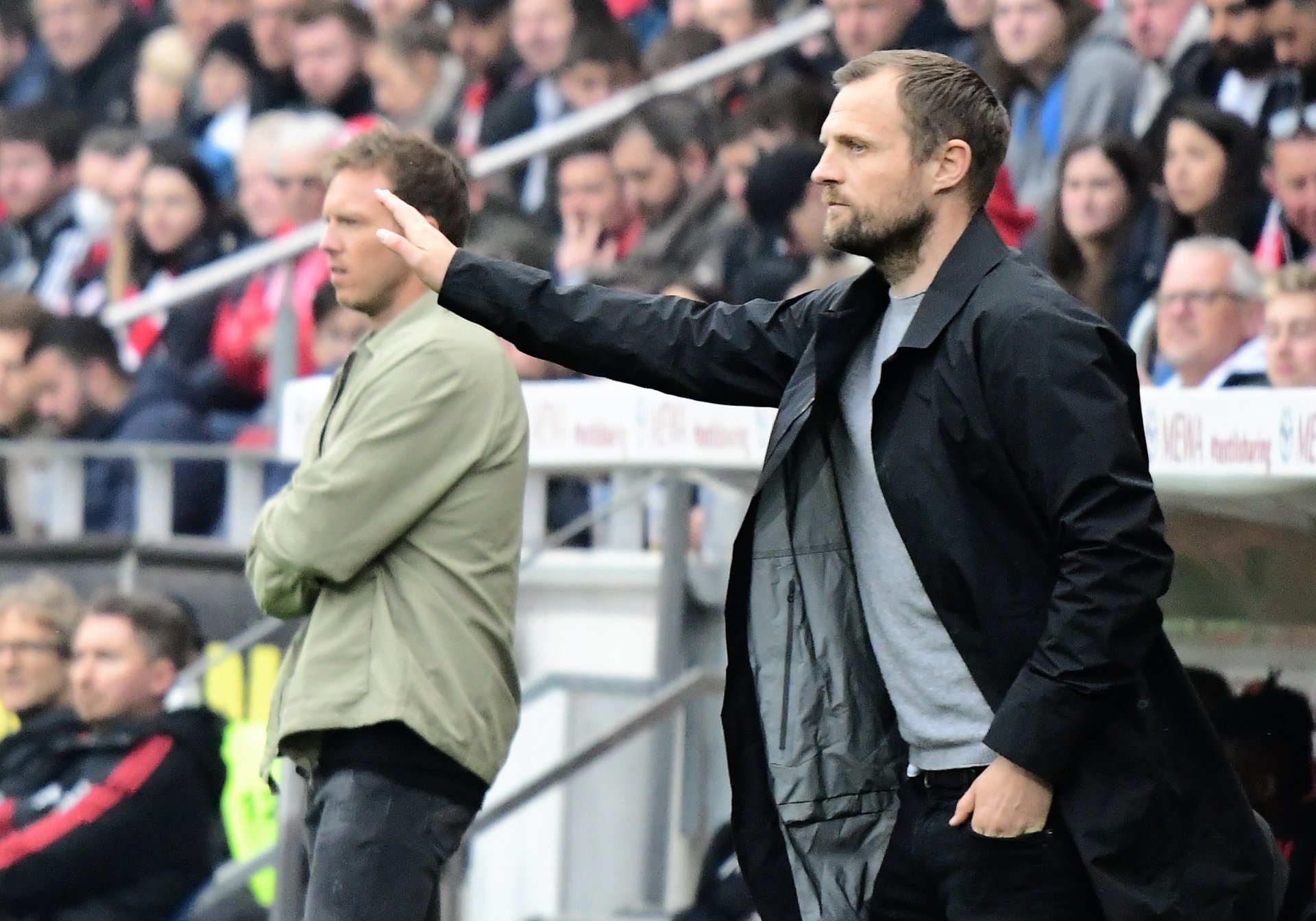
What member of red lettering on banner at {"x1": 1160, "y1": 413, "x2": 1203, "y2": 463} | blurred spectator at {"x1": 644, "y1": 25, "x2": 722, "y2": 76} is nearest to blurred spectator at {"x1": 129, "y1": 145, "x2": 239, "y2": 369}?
blurred spectator at {"x1": 644, "y1": 25, "x2": 722, "y2": 76}

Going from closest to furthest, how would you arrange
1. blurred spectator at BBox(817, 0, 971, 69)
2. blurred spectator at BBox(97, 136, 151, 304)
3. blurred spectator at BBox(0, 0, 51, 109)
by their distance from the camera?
blurred spectator at BBox(817, 0, 971, 69) → blurred spectator at BBox(97, 136, 151, 304) → blurred spectator at BBox(0, 0, 51, 109)

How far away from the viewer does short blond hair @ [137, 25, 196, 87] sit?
12195mm

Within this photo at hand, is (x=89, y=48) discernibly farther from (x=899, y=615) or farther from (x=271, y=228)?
(x=899, y=615)

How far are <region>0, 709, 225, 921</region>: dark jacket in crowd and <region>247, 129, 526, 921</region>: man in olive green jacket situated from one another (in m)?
2.06

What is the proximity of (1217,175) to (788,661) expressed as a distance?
3716 mm

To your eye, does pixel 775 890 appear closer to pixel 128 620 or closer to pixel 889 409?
pixel 889 409

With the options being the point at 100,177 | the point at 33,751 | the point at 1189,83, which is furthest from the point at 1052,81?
the point at 100,177

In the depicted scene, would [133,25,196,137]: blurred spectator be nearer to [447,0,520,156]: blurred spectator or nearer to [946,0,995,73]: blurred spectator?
[447,0,520,156]: blurred spectator

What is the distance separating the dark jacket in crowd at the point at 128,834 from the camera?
582 cm

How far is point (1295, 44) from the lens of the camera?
6.55 meters

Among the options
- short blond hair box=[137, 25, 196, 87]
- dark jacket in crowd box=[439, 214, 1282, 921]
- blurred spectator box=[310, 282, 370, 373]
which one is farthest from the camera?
short blond hair box=[137, 25, 196, 87]

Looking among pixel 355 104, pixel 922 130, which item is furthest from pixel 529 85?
pixel 922 130

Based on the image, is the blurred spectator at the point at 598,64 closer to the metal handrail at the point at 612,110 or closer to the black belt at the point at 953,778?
the metal handrail at the point at 612,110

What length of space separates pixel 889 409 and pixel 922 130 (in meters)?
0.39
